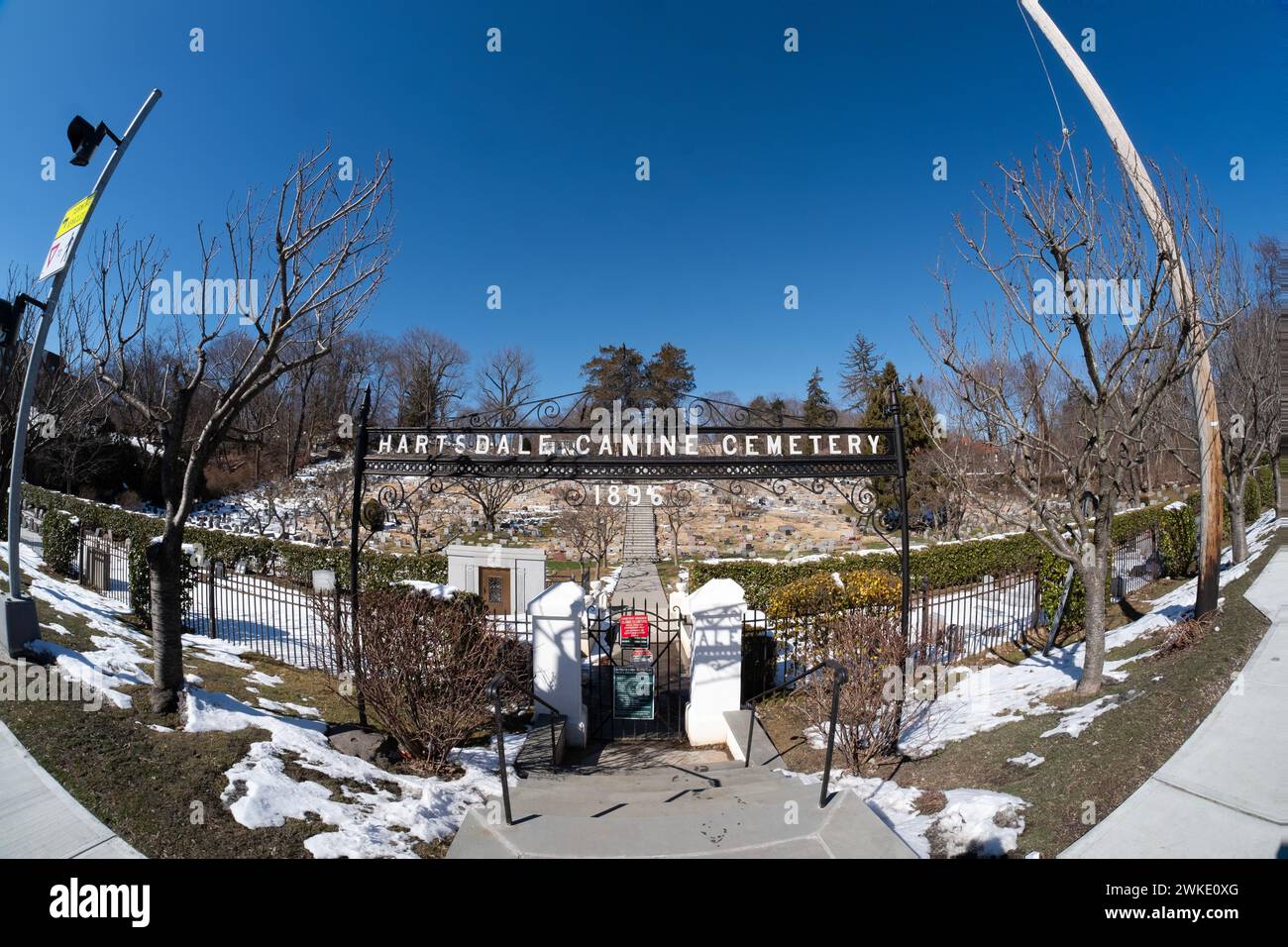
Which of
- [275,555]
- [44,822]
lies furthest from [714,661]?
[275,555]

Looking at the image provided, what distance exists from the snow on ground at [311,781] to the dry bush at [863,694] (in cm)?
321

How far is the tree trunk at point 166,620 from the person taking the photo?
461cm

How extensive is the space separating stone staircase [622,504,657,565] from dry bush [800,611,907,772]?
659 inches

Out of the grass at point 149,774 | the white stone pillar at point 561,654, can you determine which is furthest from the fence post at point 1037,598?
A: the grass at point 149,774

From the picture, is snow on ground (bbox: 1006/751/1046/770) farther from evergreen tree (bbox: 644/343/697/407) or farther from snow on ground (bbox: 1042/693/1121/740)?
evergreen tree (bbox: 644/343/697/407)

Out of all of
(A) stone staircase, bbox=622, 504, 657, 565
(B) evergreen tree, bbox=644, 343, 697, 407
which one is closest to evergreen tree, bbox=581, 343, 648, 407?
(B) evergreen tree, bbox=644, 343, 697, 407

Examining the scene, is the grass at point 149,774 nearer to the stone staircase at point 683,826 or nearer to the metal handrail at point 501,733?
the metal handrail at point 501,733

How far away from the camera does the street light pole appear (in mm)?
4875

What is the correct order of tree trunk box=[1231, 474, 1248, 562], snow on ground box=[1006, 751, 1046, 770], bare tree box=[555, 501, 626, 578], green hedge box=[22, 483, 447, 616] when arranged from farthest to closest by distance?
1. bare tree box=[555, 501, 626, 578]
2. green hedge box=[22, 483, 447, 616]
3. tree trunk box=[1231, 474, 1248, 562]
4. snow on ground box=[1006, 751, 1046, 770]

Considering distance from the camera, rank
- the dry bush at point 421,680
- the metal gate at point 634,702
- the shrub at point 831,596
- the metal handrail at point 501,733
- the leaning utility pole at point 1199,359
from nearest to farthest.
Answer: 1. the metal handrail at point 501,733
2. the dry bush at point 421,680
3. the leaning utility pole at point 1199,359
4. the metal gate at point 634,702
5. the shrub at point 831,596

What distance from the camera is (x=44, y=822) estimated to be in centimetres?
315

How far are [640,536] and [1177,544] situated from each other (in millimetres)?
17577

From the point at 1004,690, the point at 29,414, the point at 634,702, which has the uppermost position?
the point at 29,414

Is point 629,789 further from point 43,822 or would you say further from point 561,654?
point 43,822
